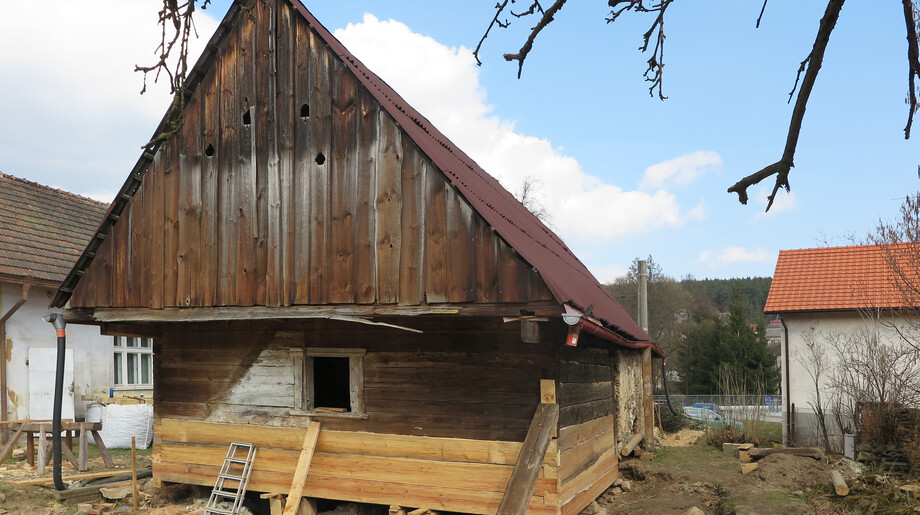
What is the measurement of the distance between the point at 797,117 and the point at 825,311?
1976 centimetres

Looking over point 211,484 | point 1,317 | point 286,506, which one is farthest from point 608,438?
point 1,317

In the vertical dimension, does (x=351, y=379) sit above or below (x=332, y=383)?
above

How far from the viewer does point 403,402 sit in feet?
29.5

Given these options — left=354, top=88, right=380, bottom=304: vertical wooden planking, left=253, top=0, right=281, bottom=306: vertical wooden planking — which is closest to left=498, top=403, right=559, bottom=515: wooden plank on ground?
left=354, top=88, right=380, bottom=304: vertical wooden planking

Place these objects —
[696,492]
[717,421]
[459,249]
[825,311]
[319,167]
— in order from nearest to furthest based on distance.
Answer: [459,249], [319,167], [696,492], [825,311], [717,421]

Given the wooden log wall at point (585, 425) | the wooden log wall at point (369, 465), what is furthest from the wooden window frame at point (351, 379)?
the wooden log wall at point (585, 425)

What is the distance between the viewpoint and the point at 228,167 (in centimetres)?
957

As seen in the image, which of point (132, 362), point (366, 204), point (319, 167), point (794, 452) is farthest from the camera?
point (132, 362)

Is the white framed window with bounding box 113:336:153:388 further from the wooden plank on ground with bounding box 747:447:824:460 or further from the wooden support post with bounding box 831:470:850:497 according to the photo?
the wooden support post with bounding box 831:470:850:497

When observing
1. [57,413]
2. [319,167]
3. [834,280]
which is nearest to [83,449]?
[57,413]

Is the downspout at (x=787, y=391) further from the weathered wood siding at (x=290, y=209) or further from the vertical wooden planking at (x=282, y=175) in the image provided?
the vertical wooden planking at (x=282, y=175)

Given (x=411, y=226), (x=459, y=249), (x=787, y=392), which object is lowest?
(x=787, y=392)

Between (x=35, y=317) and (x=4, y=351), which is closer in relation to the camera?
(x=4, y=351)

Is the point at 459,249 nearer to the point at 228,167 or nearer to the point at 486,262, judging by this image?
the point at 486,262
